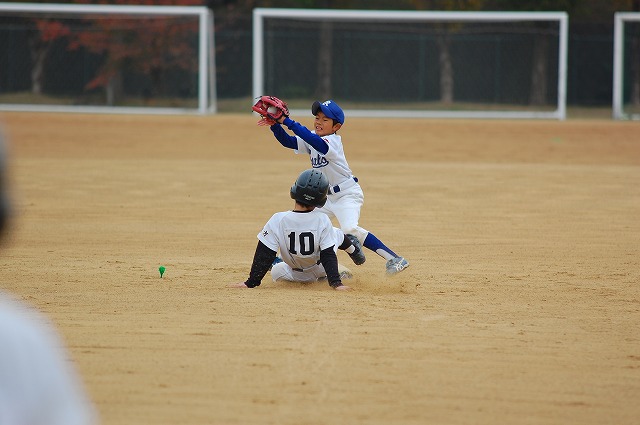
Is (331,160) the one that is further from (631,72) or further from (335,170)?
(631,72)

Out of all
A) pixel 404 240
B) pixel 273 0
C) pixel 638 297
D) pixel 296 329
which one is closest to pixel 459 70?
pixel 273 0

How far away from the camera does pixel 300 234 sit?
7559mm

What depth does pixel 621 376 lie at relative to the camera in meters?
5.36

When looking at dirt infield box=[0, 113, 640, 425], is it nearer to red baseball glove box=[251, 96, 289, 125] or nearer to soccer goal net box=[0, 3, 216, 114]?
red baseball glove box=[251, 96, 289, 125]

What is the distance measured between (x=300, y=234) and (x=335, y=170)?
1171mm

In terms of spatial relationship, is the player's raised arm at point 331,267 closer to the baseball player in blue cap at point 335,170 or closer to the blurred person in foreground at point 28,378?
the baseball player in blue cap at point 335,170

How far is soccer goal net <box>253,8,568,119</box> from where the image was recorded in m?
26.4

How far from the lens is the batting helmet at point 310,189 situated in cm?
757

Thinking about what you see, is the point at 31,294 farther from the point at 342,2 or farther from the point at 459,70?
the point at 342,2

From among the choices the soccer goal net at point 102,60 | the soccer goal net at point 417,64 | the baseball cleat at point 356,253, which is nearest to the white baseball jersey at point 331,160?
the baseball cleat at point 356,253

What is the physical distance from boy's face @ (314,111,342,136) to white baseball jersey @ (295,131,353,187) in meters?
0.08

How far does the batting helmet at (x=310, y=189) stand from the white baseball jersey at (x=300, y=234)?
124mm

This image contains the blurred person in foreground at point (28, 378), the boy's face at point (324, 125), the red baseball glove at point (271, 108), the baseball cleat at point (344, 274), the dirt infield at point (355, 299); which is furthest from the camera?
the boy's face at point (324, 125)

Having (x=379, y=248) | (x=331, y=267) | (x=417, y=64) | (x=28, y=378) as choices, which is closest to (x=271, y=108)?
(x=331, y=267)
